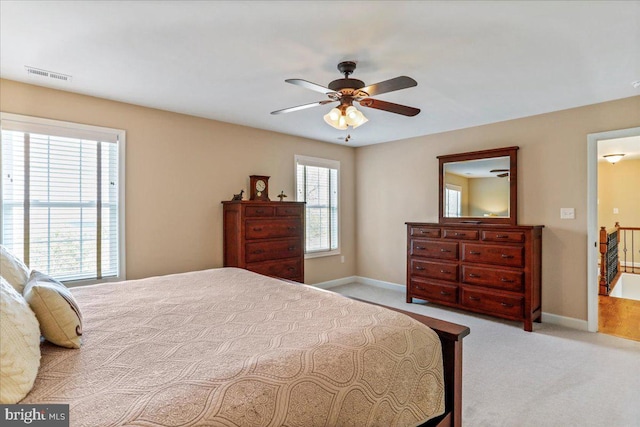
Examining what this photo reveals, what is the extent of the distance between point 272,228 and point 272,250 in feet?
0.89

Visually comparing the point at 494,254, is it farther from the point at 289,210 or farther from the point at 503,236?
the point at 289,210

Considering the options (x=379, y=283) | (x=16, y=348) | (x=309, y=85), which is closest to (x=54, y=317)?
(x=16, y=348)

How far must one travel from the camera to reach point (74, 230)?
10.6 ft

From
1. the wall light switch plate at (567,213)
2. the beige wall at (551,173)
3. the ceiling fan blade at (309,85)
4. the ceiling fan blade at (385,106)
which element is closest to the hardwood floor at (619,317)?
the beige wall at (551,173)

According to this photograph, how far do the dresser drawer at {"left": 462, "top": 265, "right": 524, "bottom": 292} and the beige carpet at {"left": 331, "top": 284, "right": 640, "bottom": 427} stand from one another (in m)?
0.44

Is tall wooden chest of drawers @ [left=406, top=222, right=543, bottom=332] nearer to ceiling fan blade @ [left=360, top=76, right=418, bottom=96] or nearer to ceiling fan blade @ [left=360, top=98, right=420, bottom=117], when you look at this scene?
ceiling fan blade @ [left=360, top=98, right=420, bottom=117]

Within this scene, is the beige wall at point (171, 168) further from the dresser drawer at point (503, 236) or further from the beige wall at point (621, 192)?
the beige wall at point (621, 192)

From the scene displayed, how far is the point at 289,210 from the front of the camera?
434 centimetres

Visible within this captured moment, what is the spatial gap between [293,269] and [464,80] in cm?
286

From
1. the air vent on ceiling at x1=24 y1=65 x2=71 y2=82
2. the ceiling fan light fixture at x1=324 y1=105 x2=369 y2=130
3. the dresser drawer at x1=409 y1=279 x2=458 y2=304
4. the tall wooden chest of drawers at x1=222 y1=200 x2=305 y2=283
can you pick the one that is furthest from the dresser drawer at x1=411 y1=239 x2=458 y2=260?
the air vent on ceiling at x1=24 y1=65 x2=71 y2=82

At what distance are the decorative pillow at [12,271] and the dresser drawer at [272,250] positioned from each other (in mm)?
2359

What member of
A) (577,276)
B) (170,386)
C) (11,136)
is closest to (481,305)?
(577,276)

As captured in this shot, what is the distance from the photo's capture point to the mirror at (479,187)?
13.6ft

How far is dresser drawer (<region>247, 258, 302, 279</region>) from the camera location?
3996mm
